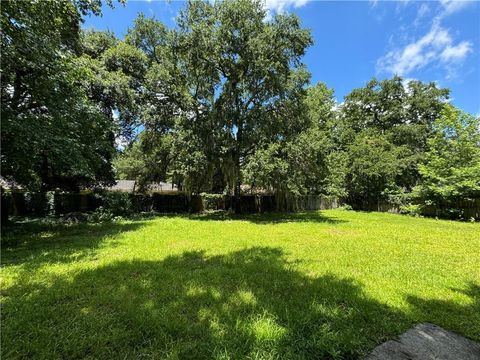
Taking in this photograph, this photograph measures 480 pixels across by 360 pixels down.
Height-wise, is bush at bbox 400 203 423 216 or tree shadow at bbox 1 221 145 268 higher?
bush at bbox 400 203 423 216

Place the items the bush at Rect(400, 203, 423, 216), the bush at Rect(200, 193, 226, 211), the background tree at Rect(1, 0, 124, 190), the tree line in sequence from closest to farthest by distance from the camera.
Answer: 1. the background tree at Rect(1, 0, 124, 190)
2. the tree line
3. the bush at Rect(400, 203, 423, 216)
4. the bush at Rect(200, 193, 226, 211)

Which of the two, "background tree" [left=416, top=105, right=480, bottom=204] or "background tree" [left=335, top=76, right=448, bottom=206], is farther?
"background tree" [left=335, top=76, right=448, bottom=206]

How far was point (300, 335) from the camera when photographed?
100.0 inches

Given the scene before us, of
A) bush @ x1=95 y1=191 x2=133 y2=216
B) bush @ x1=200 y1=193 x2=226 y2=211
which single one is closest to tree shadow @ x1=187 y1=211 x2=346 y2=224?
bush @ x1=95 y1=191 x2=133 y2=216

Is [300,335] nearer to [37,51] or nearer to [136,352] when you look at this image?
[136,352]

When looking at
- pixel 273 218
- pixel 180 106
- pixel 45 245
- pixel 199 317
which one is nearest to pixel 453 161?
A: pixel 273 218

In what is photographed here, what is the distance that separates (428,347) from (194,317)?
217 cm

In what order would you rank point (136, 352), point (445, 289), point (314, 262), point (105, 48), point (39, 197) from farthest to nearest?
point (105, 48) → point (39, 197) → point (314, 262) → point (445, 289) → point (136, 352)

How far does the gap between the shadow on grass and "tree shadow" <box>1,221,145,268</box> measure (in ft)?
5.22

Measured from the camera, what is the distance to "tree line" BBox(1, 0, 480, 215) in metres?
6.92

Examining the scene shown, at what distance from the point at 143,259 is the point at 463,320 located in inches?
186

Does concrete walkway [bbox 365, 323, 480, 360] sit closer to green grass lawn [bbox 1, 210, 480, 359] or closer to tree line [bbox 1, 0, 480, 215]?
green grass lawn [bbox 1, 210, 480, 359]

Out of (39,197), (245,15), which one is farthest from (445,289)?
(39,197)

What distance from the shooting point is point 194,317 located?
285 centimetres
